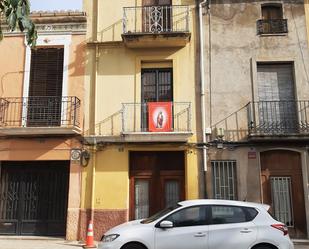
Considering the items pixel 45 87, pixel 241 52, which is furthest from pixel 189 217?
pixel 45 87

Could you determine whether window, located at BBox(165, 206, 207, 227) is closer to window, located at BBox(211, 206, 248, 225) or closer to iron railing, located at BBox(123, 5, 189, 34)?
window, located at BBox(211, 206, 248, 225)

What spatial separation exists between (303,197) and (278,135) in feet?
7.30

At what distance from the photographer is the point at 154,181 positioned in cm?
1298

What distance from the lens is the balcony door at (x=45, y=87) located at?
13.1 meters

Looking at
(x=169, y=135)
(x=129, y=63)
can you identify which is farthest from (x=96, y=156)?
(x=129, y=63)

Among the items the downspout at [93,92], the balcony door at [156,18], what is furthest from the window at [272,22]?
the downspout at [93,92]

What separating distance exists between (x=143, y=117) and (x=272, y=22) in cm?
582

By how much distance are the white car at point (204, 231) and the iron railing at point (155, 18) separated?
7560mm

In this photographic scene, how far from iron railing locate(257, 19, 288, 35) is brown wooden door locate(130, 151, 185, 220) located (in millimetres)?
5332

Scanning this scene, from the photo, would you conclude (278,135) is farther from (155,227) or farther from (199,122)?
(155,227)

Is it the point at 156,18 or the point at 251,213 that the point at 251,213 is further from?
the point at 156,18

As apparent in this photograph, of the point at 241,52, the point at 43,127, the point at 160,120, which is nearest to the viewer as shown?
the point at 43,127

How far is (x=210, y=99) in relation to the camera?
42.5 feet

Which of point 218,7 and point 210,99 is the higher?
point 218,7
